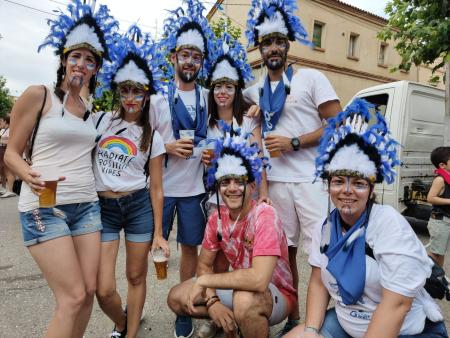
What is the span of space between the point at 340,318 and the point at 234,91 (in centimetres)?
187

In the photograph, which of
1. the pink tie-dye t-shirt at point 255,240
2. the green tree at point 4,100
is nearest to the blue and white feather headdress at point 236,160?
the pink tie-dye t-shirt at point 255,240

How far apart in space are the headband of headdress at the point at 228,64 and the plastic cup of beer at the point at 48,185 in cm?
148

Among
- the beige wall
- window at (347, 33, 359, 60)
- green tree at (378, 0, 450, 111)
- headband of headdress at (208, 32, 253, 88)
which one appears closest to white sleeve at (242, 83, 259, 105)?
headband of headdress at (208, 32, 253, 88)

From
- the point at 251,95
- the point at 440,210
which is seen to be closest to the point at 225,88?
the point at 251,95

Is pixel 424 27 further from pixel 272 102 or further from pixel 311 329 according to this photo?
pixel 311 329

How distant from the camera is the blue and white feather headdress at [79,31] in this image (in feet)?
7.76

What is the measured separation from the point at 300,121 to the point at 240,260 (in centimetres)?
117

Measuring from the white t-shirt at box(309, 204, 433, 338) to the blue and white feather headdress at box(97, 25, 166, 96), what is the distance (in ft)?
5.77

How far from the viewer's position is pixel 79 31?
238 centimetres

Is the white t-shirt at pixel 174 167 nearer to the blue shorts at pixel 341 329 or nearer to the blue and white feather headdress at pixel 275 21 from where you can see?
the blue and white feather headdress at pixel 275 21

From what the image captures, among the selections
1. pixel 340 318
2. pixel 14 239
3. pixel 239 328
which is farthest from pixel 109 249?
pixel 14 239

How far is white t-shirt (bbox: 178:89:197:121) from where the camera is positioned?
3012 millimetres

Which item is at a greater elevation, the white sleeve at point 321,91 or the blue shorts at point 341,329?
the white sleeve at point 321,91

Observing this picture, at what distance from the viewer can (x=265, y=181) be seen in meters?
2.87
